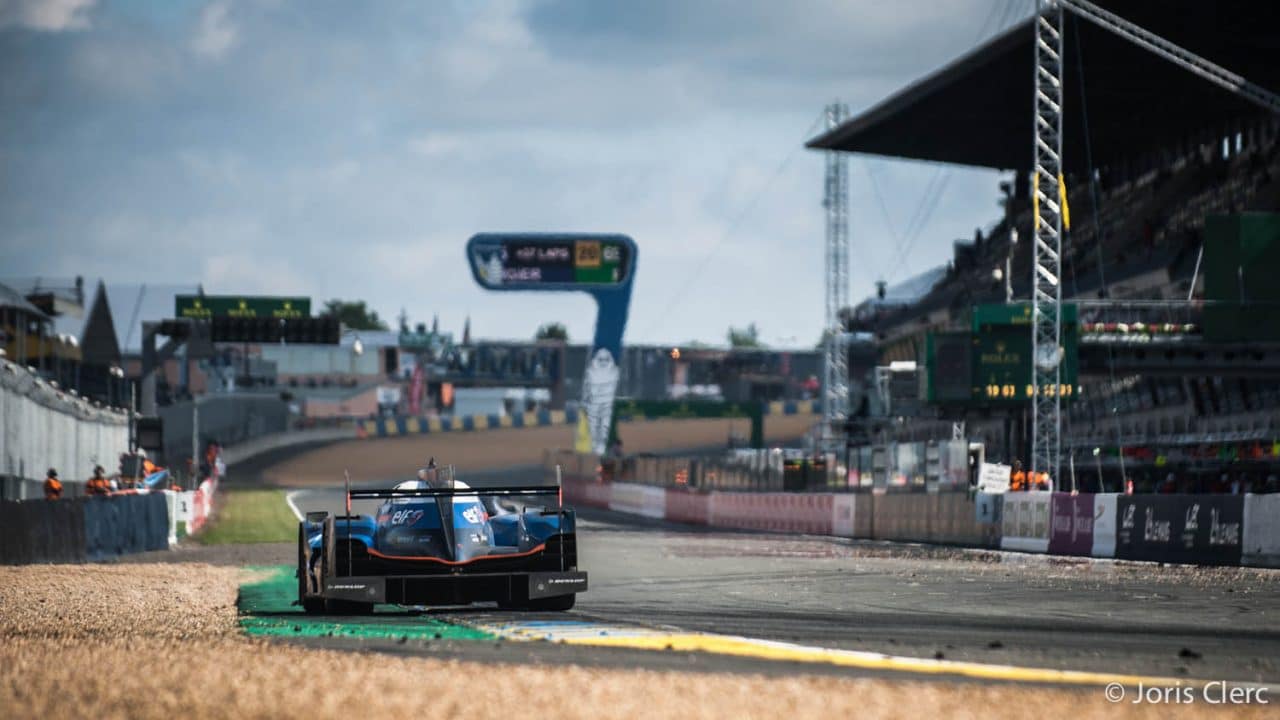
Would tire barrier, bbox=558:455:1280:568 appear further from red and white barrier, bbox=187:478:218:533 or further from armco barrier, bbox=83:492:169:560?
armco barrier, bbox=83:492:169:560

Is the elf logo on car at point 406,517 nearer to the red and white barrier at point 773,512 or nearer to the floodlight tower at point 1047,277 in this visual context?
the red and white barrier at point 773,512

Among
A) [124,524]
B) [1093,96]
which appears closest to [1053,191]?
[1093,96]

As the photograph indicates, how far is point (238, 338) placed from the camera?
63594mm

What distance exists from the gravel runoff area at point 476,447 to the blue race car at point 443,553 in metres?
65.5

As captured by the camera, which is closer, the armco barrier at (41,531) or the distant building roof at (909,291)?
the armco barrier at (41,531)

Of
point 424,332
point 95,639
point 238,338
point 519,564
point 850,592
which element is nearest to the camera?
point 95,639

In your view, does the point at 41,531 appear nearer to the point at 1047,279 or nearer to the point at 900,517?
the point at 900,517

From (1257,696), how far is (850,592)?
9.33m

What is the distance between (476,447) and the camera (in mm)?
110000

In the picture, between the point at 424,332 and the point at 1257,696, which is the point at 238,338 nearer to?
the point at 1257,696

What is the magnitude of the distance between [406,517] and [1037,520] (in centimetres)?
1862

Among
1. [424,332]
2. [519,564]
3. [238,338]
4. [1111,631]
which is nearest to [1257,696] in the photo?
[1111,631]

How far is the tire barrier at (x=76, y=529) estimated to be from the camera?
27438 millimetres

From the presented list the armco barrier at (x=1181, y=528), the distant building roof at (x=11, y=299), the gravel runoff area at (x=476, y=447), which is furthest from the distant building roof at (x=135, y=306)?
the armco barrier at (x=1181, y=528)
